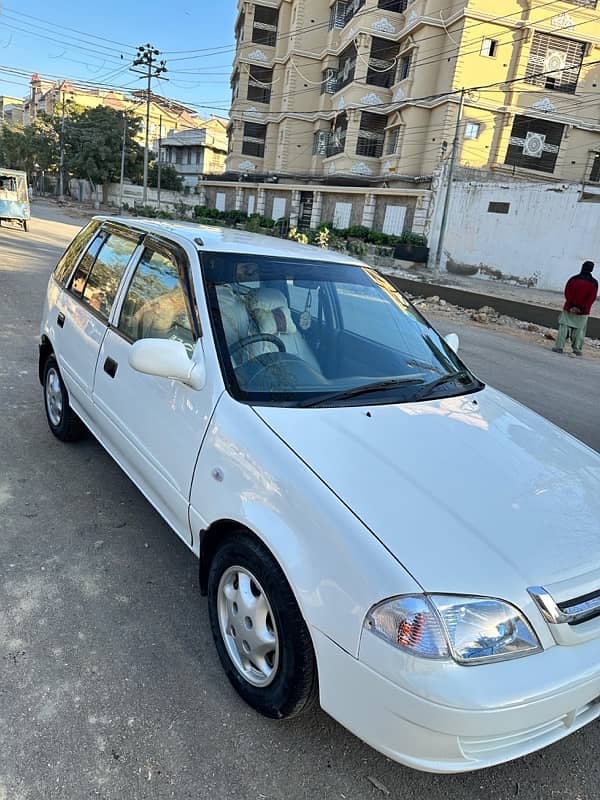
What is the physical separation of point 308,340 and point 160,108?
325 ft

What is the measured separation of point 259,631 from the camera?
6.93 feet

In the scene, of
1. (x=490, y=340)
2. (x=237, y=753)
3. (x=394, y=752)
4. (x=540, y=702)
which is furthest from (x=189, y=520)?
(x=490, y=340)

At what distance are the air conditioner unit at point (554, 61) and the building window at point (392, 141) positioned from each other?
998 centimetres

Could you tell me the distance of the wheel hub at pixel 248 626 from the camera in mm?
2086

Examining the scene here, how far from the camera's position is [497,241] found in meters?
27.1

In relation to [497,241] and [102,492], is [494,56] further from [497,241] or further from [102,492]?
[102,492]

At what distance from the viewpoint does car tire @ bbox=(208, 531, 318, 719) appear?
1.93 metres

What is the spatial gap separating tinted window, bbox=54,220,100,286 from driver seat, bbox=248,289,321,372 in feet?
6.35

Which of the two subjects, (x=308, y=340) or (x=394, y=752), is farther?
(x=308, y=340)

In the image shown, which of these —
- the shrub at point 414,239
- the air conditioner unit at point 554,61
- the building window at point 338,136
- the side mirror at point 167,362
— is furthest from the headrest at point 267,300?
the building window at point 338,136

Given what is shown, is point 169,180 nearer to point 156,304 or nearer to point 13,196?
point 13,196

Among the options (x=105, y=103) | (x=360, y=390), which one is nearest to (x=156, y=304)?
(x=360, y=390)

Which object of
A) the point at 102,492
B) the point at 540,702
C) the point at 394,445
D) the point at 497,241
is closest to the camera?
the point at 540,702

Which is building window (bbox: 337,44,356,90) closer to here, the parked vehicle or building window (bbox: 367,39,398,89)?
building window (bbox: 367,39,398,89)
